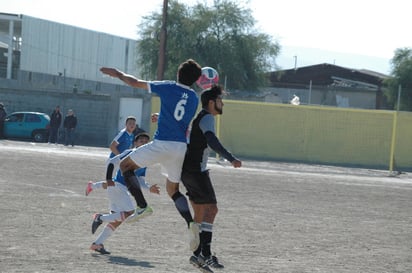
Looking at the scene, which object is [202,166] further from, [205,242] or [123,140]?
[123,140]

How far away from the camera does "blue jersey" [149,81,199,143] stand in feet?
28.7

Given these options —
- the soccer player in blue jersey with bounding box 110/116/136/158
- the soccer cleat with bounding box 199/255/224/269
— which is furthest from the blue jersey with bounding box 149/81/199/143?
the soccer player in blue jersey with bounding box 110/116/136/158

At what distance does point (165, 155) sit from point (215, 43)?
43.1m

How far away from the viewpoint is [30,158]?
85.5 feet

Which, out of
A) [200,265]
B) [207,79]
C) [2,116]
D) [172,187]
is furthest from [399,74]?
[200,265]

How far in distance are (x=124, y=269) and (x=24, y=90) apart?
109 ft

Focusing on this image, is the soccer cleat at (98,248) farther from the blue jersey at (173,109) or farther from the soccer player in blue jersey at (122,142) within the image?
the blue jersey at (173,109)

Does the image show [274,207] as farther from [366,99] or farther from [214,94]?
[366,99]

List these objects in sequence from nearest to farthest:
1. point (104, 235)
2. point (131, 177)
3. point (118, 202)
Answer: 1. point (131, 177)
2. point (104, 235)
3. point (118, 202)

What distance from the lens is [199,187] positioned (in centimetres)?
886

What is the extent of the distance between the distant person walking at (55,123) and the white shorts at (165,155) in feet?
90.1

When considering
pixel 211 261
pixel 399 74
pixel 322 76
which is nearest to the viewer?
pixel 211 261

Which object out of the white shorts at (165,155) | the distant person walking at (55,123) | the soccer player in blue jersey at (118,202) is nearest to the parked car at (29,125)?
the distant person walking at (55,123)

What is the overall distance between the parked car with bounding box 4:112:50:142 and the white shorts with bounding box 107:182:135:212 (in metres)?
27.6
